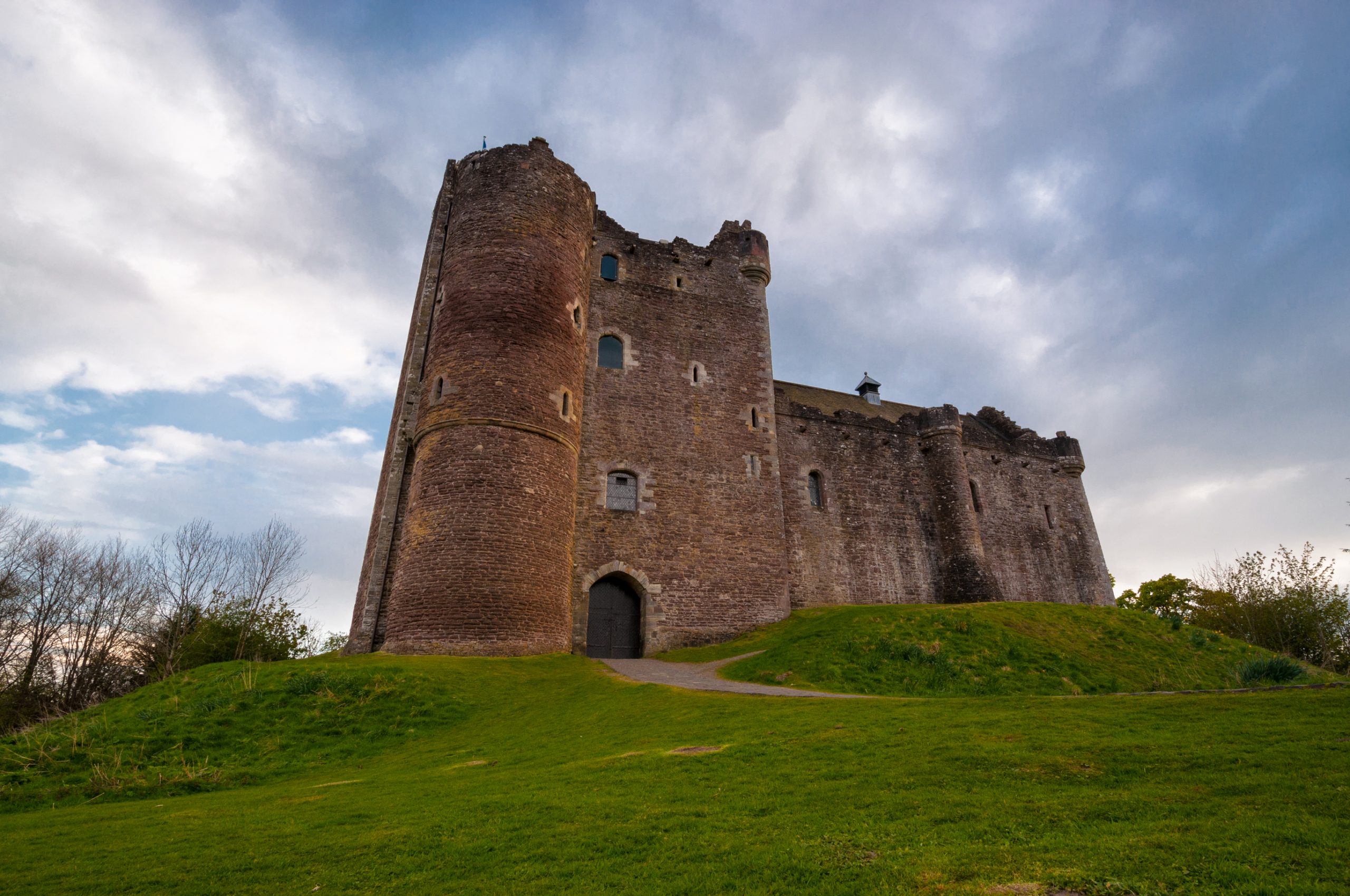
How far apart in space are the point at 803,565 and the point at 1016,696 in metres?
14.9

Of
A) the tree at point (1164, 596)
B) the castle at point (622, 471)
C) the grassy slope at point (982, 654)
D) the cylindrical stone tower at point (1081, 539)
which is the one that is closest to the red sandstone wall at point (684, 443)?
the castle at point (622, 471)

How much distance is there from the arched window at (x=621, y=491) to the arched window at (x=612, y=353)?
3.94m

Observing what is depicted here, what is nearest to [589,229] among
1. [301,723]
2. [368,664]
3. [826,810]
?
[368,664]

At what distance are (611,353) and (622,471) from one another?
14.7 feet

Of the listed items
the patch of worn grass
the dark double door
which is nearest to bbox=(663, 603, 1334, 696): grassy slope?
the dark double door

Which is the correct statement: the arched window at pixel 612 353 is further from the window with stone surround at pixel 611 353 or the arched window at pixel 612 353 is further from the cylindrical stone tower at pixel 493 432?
the cylindrical stone tower at pixel 493 432

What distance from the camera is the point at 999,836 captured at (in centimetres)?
501

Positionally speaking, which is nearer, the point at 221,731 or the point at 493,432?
the point at 221,731

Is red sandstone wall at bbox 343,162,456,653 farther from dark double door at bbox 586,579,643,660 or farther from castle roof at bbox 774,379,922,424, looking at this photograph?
castle roof at bbox 774,379,922,424

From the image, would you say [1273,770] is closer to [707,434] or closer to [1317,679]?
[1317,679]

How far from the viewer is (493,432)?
62.9 ft

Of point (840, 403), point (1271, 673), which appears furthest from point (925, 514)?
point (1271, 673)

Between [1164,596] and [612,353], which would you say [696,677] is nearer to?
[612,353]

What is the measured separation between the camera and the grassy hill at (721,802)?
181 inches
